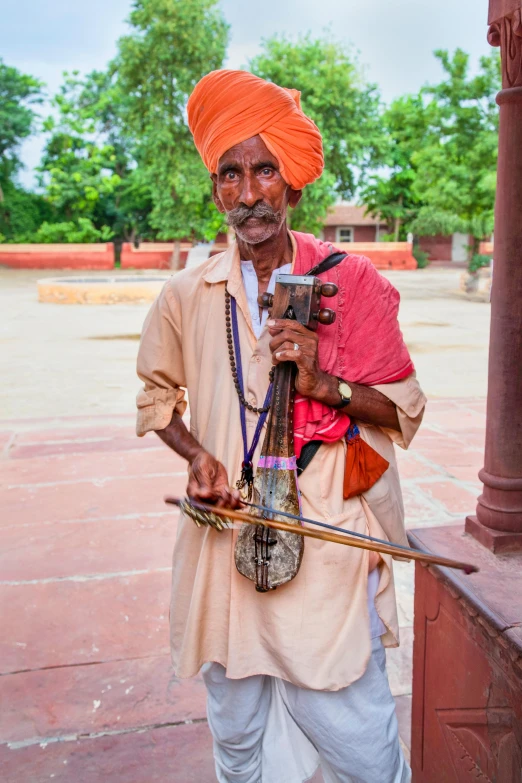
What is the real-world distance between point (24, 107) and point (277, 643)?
124 feet

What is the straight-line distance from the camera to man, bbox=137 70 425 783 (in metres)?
1.60

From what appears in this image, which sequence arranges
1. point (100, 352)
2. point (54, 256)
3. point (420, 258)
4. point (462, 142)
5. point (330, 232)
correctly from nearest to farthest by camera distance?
point (100, 352)
point (462, 142)
point (54, 256)
point (420, 258)
point (330, 232)

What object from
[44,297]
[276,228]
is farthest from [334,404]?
[44,297]

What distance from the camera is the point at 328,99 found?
26984 mm

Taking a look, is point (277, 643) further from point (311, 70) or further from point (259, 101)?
point (311, 70)

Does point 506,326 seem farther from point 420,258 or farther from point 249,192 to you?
point 420,258

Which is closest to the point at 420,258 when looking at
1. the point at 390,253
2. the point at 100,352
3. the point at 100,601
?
the point at 390,253

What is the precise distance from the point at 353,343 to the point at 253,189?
1.35ft

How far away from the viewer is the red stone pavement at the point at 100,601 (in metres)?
2.39

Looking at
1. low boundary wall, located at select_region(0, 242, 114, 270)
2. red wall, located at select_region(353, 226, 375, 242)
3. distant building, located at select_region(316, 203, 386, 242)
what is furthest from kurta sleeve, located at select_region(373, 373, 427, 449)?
red wall, located at select_region(353, 226, 375, 242)

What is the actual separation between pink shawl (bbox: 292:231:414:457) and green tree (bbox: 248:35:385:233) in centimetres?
2610

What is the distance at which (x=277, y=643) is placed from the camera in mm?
1622

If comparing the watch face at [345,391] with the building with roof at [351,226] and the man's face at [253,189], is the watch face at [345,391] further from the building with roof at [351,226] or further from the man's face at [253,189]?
the building with roof at [351,226]

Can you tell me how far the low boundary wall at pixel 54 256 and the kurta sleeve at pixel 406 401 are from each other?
3242cm
